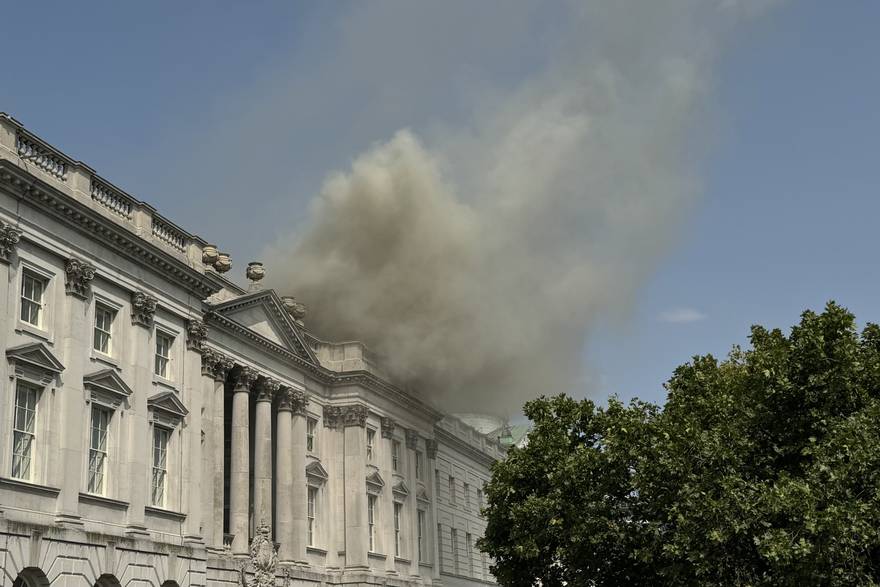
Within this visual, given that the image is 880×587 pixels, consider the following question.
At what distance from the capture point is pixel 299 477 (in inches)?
1964

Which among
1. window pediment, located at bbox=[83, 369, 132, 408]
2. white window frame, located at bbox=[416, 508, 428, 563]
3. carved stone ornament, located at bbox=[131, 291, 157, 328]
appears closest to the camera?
window pediment, located at bbox=[83, 369, 132, 408]

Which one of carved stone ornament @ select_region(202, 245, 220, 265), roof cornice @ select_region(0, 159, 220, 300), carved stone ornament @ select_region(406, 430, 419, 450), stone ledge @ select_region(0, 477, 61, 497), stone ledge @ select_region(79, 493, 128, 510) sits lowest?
stone ledge @ select_region(0, 477, 61, 497)

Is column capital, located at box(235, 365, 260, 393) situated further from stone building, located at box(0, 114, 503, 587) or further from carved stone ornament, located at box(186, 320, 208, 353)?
carved stone ornament, located at box(186, 320, 208, 353)

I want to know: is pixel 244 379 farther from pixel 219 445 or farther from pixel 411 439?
pixel 411 439

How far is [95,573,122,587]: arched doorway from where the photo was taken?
3203 centimetres

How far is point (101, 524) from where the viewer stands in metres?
32.0

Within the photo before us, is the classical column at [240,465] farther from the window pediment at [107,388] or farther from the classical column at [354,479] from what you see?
the window pediment at [107,388]

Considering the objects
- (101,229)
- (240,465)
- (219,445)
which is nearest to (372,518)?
(240,465)

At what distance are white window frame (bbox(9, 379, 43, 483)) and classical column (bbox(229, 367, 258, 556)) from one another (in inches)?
563

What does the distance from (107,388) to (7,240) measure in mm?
5982

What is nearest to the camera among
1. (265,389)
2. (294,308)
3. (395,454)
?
(265,389)

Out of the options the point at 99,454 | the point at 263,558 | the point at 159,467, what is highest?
the point at 159,467

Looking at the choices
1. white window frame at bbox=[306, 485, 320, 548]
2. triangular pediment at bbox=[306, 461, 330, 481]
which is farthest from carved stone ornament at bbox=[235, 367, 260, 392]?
white window frame at bbox=[306, 485, 320, 548]

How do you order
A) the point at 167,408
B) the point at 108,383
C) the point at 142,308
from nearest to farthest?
the point at 108,383 → the point at 142,308 → the point at 167,408
